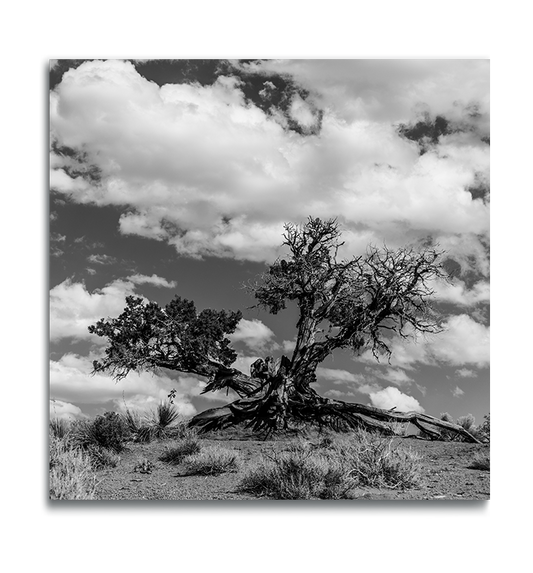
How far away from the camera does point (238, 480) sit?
9.65m

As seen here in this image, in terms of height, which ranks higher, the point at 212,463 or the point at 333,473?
the point at 333,473

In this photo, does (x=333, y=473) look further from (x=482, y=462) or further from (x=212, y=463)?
(x=482, y=462)

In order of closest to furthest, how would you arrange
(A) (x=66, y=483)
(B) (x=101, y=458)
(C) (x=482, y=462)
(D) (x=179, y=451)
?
(A) (x=66, y=483) → (C) (x=482, y=462) → (B) (x=101, y=458) → (D) (x=179, y=451)

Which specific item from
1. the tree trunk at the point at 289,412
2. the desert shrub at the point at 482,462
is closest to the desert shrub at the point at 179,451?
the tree trunk at the point at 289,412

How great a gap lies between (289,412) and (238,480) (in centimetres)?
677

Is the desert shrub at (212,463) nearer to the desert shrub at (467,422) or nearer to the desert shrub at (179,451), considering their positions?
the desert shrub at (179,451)

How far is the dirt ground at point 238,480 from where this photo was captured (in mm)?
8145

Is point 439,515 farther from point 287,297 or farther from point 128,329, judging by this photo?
point 128,329

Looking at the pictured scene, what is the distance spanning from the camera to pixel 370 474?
8.77 meters

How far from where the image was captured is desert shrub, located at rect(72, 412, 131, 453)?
12.4m

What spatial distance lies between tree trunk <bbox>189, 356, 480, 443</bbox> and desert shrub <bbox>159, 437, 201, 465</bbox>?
3.93 meters

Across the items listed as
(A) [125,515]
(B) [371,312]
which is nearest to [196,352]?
(B) [371,312]

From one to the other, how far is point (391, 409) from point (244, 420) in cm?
412

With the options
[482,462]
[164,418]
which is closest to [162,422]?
[164,418]
